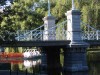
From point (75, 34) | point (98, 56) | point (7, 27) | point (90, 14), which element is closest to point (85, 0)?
point (90, 14)

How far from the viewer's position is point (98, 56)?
125 feet

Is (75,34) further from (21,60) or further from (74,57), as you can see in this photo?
(21,60)

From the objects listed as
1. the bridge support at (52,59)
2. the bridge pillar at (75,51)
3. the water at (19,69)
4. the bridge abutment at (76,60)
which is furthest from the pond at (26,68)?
the bridge pillar at (75,51)

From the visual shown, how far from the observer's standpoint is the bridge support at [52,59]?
3025 centimetres

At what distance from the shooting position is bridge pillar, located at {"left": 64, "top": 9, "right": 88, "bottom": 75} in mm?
26203

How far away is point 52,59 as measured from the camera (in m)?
30.4

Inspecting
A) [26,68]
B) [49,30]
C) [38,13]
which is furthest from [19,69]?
[38,13]

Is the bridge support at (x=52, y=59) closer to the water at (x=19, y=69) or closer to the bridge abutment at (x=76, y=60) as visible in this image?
the water at (x=19, y=69)

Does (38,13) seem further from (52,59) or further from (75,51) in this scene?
(75,51)

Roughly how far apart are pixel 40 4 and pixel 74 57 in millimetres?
24961

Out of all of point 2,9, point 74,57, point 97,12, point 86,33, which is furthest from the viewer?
point 97,12

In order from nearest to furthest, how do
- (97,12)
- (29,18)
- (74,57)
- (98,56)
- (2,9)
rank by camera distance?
(2,9) < (74,57) < (97,12) < (98,56) < (29,18)

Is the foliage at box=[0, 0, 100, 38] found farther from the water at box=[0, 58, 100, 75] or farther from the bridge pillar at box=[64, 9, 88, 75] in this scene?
the bridge pillar at box=[64, 9, 88, 75]

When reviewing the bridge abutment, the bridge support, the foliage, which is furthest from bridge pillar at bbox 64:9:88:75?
the foliage
